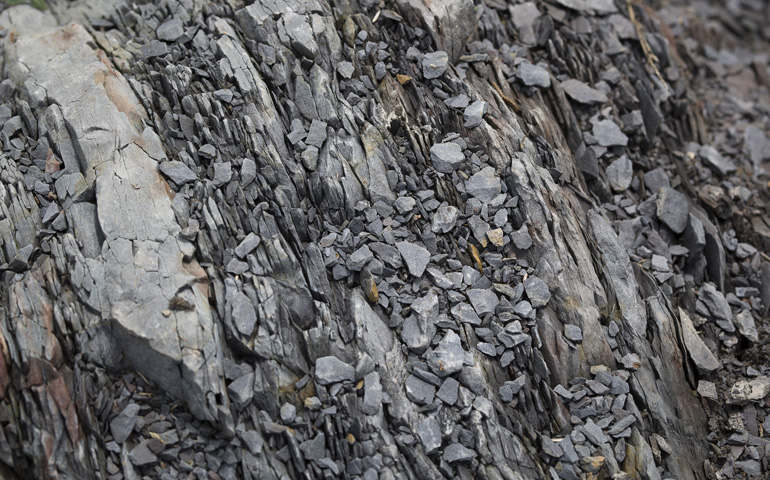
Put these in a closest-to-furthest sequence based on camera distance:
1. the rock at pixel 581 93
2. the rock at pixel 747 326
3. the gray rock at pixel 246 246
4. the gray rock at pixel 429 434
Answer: the gray rock at pixel 429 434 < the gray rock at pixel 246 246 < the rock at pixel 747 326 < the rock at pixel 581 93

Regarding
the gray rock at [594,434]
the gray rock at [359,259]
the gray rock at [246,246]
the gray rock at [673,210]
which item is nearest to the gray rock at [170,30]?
the gray rock at [246,246]

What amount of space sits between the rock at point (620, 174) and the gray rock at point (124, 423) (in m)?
9.03

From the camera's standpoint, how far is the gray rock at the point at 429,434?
7617mm

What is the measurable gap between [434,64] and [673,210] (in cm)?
525

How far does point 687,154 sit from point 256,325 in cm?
973

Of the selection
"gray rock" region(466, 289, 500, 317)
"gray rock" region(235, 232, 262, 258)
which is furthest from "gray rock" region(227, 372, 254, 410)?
"gray rock" region(466, 289, 500, 317)

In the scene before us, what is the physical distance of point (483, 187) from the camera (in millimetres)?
9344

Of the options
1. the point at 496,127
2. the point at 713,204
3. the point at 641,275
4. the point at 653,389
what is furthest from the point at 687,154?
the point at 653,389

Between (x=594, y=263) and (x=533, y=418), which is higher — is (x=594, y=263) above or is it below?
above

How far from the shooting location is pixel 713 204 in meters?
11.4

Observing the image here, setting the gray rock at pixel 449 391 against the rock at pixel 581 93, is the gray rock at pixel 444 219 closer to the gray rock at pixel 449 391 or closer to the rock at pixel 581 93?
the gray rock at pixel 449 391

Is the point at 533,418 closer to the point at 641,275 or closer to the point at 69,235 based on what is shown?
the point at 641,275

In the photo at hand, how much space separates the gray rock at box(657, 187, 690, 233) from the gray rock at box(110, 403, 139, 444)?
30.7ft

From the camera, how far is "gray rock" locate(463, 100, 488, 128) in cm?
979
